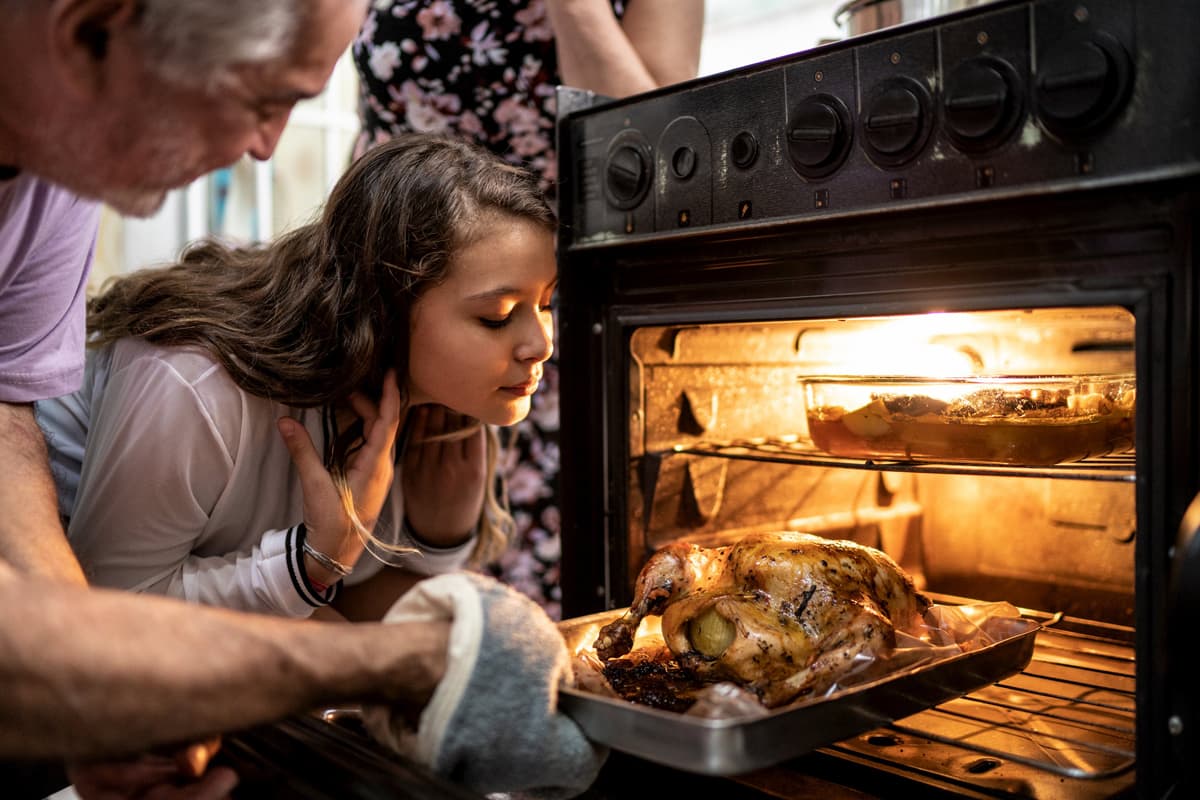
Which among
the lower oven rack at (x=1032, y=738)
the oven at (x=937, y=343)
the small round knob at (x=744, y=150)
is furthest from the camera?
the small round knob at (x=744, y=150)

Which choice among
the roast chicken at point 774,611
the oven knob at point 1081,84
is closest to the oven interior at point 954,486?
the roast chicken at point 774,611

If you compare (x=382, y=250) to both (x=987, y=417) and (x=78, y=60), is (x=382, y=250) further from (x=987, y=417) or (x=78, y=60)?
(x=987, y=417)

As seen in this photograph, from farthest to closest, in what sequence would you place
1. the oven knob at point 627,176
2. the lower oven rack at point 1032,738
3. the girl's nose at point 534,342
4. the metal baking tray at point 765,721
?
the girl's nose at point 534,342, the oven knob at point 627,176, the lower oven rack at point 1032,738, the metal baking tray at point 765,721

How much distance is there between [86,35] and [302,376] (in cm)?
64

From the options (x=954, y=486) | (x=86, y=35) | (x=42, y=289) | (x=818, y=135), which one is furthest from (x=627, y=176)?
(x=954, y=486)

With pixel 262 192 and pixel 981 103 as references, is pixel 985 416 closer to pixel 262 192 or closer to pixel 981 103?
pixel 981 103

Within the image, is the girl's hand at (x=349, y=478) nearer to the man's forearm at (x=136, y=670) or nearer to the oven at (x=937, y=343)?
the oven at (x=937, y=343)

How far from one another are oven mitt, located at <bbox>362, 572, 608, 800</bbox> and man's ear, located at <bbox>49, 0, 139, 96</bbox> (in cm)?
48

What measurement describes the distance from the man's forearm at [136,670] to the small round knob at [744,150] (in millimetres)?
651

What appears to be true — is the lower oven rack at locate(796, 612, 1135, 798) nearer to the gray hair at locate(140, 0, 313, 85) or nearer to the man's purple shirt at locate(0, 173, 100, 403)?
the gray hair at locate(140, 0, 313, 85)

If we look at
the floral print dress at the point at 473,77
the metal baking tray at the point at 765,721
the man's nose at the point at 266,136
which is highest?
the floral print dress at the point at 473,77

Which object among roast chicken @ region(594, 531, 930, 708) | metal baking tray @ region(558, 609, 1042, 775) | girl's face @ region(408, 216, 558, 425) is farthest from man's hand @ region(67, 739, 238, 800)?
girl's face @ region(408, 216, 558, 425)

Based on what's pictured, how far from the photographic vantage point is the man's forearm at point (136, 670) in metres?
0.63

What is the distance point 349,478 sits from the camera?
1404mm
